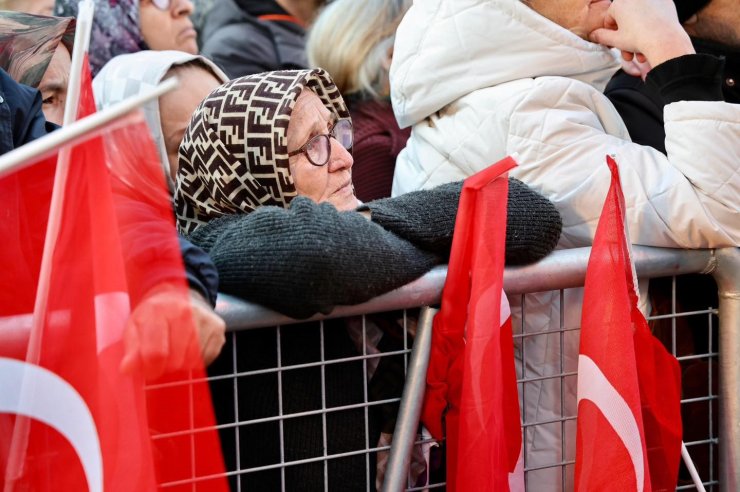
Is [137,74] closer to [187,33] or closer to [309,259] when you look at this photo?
[187,33]

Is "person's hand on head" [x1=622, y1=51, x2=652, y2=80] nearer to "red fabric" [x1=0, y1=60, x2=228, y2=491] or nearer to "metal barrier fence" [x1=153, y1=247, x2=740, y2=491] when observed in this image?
"metal barrier fence" [x1=153, y1=247, x2=740, y2=491]

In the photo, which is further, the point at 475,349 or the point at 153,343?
the point at 475,349

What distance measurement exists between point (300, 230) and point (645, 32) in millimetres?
1113

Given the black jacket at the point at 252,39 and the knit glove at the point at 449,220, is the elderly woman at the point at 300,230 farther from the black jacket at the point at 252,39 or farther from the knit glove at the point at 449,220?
the black jacket at the point at 252,39

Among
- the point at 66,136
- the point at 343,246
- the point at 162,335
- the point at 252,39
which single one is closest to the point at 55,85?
the point at 343,246

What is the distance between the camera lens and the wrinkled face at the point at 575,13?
261cm

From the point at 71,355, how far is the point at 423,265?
732 millimetres

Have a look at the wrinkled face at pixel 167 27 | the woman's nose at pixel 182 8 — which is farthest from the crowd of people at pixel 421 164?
the woman's nose at pixel 182 8

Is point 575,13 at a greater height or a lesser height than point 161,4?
greater

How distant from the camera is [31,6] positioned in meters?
3.60

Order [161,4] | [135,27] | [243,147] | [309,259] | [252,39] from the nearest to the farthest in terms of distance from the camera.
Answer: [309,259] → [243,147] → [135,27] → [161,4] → [252,39]

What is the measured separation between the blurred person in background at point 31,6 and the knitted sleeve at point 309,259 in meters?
1.97

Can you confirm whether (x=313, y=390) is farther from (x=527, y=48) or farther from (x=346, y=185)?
(x=527, y=48)

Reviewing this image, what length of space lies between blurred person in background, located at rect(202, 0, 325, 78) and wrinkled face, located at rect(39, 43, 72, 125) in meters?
1.45
